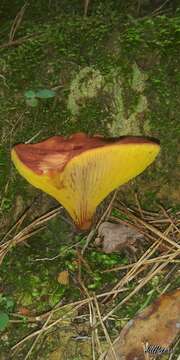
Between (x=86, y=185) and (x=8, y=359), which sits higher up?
(x=86, y=185)

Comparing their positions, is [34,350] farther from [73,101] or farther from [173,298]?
[73,101]

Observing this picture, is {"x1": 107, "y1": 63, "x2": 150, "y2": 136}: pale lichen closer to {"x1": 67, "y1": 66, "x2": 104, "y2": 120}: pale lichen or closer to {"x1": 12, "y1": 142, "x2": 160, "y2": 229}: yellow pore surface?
{"x1": 67, "y1": 66, "x2": 104, "y2": 120}: pale lichen

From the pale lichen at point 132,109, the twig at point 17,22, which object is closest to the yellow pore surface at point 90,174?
the pale lichen at point 132,109

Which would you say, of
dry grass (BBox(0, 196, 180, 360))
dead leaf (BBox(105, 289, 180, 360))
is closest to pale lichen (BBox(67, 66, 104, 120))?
dry grass (BBox(0, 196, 180, 360))

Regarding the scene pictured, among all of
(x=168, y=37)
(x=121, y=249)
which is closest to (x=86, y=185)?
(x=121, y=249)

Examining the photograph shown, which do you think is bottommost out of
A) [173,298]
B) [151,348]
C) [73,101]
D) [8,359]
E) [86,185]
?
[8,359]

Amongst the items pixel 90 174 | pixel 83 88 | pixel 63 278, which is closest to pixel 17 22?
pixel 83 88
